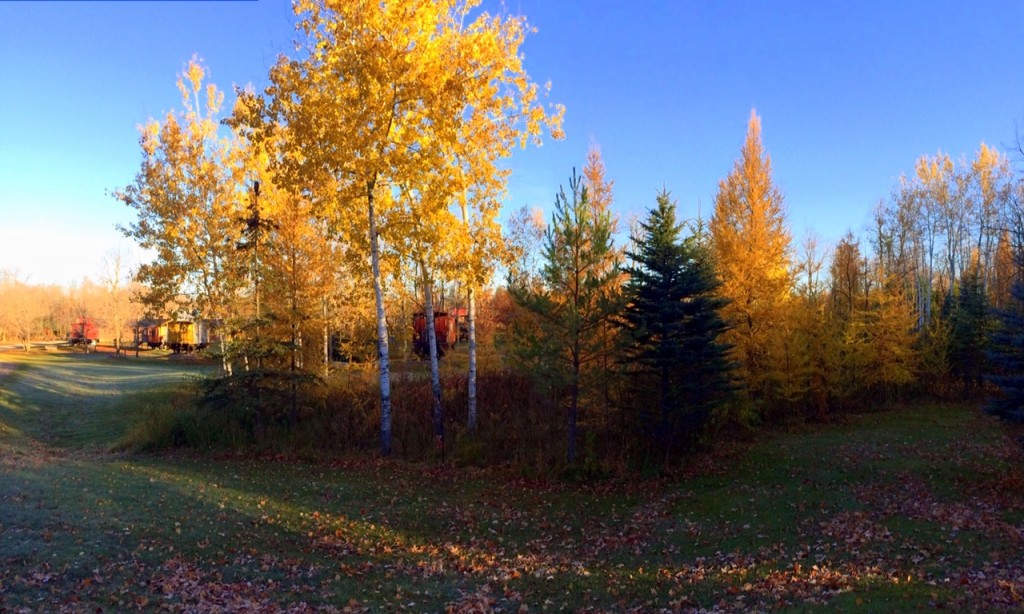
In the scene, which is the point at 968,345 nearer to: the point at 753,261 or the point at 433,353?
the point at 753,261

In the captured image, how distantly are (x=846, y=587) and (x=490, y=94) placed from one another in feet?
40.7

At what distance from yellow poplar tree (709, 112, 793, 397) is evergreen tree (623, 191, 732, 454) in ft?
11.1

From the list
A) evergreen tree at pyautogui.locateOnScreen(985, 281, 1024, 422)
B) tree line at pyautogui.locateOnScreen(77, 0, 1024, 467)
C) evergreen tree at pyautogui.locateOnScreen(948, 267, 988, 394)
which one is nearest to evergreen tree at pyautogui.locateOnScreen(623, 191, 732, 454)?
tree line at pyautogui.locateOnScreen(77, 0, 1024, 467)

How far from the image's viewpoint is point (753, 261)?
64.3 ft

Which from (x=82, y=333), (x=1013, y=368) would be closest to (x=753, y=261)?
(x=1013, y=368)

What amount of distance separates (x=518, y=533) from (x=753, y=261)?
13084 millimetres

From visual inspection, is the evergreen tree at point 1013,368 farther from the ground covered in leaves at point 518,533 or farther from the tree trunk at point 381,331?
the tree trunk at point 381,331

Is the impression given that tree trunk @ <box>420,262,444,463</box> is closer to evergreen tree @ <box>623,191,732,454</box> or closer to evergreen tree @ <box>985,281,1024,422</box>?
evergreen tree @ <box>623,191,732,454</box>

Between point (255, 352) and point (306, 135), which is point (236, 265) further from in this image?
point (306, 135)

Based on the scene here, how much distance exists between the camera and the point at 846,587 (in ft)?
22.0

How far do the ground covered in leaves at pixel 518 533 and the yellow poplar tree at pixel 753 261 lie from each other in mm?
3533

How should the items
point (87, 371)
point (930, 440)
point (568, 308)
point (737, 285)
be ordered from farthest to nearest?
point (87, 371)
point (737, 285)
point (930, 440)
point (568, 308)

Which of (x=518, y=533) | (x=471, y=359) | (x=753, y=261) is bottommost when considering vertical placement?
(x=518, y=533)

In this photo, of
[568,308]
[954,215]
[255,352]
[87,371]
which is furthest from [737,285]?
[87,371]
